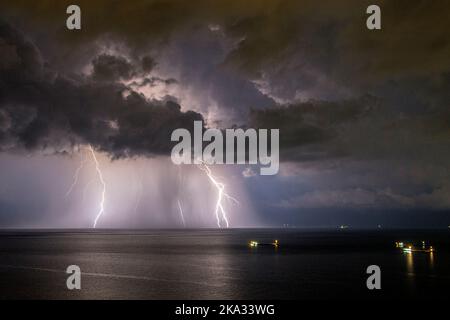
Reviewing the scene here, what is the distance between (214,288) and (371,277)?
2489 cm

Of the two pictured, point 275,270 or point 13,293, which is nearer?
point 13,293

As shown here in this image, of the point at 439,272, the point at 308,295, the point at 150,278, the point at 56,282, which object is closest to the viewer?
the point at 308,295

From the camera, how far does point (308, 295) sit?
166ft

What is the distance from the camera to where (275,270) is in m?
75.0
